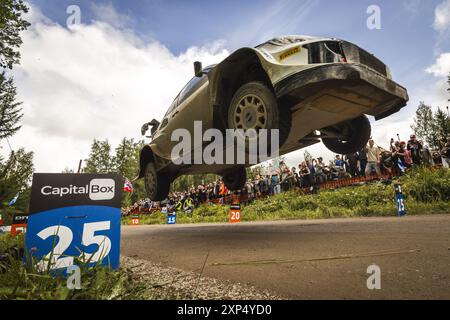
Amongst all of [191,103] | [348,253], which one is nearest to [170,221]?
[191,103]

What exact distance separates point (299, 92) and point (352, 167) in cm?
833

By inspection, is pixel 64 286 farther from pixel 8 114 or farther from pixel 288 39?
pixel 8 114

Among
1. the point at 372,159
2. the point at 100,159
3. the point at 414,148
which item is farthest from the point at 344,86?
the point at 100,159

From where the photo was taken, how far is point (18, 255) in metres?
2.25

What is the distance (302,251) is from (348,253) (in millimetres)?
391

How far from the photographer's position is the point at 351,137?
14.1ft

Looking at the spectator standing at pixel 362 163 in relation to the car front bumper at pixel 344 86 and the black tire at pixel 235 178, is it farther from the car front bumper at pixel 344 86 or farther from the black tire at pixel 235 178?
the car front bumper at pixel 344 86

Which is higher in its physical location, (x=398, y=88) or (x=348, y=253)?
(x=398, y=88)

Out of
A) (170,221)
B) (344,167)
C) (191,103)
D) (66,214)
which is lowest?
(170,221)

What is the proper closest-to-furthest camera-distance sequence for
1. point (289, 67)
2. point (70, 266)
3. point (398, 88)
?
point (70, 266)
point (289, 67)
point (398, 88)

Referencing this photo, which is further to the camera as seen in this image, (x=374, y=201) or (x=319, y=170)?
(x=319, y=170)
